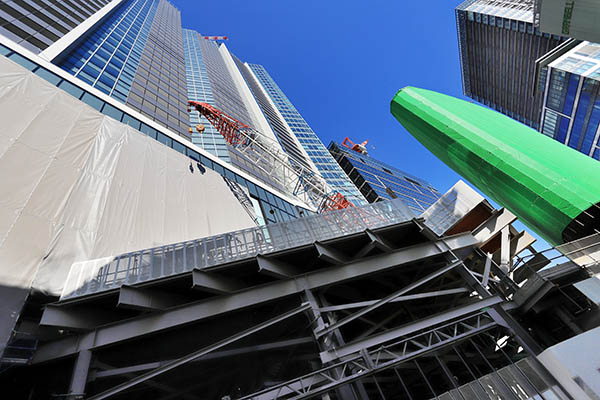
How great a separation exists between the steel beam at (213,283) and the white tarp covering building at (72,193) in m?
4.81

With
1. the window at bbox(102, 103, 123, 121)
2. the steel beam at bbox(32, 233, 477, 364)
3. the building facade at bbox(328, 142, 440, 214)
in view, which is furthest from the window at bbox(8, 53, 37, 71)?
the building facade at bbox(328, 142, 440, 214)

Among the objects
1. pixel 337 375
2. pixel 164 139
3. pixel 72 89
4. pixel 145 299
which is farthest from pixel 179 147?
pixel 337 375

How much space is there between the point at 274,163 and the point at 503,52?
9393cm

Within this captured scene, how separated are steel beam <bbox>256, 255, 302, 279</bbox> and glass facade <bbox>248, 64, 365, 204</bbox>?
30.2 meters

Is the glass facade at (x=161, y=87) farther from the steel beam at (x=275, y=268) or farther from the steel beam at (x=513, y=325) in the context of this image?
the steel beam at (x=513, y=325)

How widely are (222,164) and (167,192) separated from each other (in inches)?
419

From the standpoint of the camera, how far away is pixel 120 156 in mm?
16922

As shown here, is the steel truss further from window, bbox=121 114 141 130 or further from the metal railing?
window, bbox=121 114 141 130

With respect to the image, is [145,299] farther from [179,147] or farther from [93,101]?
[93,101]

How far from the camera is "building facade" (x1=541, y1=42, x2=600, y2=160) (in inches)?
2248

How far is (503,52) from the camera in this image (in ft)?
299

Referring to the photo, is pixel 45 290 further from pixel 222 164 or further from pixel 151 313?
pixel 222 164

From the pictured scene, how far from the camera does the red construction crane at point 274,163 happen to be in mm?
33875

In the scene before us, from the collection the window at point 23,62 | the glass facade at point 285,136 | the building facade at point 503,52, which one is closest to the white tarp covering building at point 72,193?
the window at point 23,62
